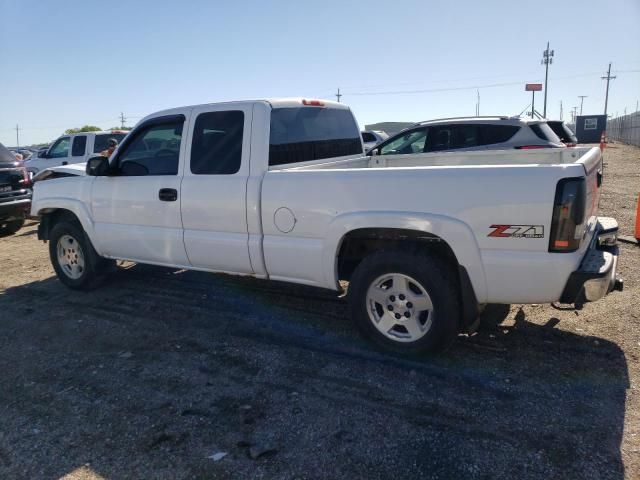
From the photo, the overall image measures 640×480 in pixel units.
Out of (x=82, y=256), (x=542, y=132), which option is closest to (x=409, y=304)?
(x=82, y=256)

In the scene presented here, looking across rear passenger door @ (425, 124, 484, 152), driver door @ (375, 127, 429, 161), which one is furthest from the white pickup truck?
driver door @ (375, 127, 429, 161)

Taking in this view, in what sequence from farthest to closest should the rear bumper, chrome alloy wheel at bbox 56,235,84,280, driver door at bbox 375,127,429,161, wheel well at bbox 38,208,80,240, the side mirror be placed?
1. driver door at bbox 375,127,429,161
2. the rear bumper
3. wheel well at bbox 38,208,80,240
4. chrome alloy wheel at bbox 56,235,84,280
5. the side mirror

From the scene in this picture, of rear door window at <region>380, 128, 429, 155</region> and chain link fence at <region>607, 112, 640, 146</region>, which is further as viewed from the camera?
chain link fence at <region>607, 112, 640, 146</region>

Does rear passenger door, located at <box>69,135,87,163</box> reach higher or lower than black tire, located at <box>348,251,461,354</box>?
higher

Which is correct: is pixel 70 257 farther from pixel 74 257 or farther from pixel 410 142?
pixel 410 142

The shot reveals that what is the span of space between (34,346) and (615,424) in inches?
179

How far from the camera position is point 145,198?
502 centimetres

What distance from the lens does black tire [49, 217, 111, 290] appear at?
5.77 m

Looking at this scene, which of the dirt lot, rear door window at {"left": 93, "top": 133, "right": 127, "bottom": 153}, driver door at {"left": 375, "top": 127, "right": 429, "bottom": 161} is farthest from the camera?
rear door window at {"left": 93, "top": 133, "right": 127, "bottom": 153}

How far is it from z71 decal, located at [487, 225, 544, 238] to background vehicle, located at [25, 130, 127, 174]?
11606mm

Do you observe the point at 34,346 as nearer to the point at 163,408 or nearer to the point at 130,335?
the point at 130,335

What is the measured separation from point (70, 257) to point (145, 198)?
169 centimetres

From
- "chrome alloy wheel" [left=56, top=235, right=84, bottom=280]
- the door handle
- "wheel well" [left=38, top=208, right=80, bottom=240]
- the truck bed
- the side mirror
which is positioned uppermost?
the truck bed

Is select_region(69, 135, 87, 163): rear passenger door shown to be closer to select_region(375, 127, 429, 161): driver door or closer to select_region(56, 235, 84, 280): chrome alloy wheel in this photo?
select_region(56, 235, 84, 280): chrome alloy wheel
